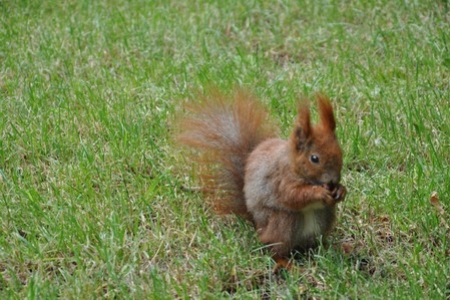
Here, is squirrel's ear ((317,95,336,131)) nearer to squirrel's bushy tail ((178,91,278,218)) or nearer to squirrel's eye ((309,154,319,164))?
squirrel's eye ((309,154,319,164))

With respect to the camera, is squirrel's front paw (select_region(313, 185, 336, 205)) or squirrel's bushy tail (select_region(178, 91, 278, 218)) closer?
squirrel's front paw (select_region(313, 185, 336, 205))

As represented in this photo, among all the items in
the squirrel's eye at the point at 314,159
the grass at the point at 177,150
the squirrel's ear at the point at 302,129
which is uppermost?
the squirrel's ear at the point at 302,129

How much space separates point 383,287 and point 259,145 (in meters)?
0.70

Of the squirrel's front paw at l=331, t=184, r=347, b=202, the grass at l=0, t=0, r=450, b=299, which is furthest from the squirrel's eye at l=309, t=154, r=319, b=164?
the grass at l=0, t=0, r=450, b=299

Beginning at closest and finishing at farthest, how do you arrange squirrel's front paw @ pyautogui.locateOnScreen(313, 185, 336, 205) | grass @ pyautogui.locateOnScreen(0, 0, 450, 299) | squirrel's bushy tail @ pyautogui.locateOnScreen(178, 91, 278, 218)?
squirrel's front paw @ pyautogui.locateOnScreen(313, 185, 336, 205) → grass @ pyautogui.locateOnScreen(0, 0, 450, 299) → squirrel's bushy tail @ pyautogui.locateOnScreen(178, 91, 278, 218)

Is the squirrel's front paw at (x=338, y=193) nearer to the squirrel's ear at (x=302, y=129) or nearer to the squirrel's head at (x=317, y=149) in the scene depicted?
the squirrel's head at (x=317, y=149)

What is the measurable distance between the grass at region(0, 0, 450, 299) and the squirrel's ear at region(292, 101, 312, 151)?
0.39 metres

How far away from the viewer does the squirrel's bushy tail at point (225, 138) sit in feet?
10.4

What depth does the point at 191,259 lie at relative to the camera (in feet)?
9.86

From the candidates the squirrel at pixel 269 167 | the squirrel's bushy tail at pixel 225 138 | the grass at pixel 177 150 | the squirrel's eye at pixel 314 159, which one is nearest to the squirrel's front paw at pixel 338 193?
the squirrel at pixel 269 167

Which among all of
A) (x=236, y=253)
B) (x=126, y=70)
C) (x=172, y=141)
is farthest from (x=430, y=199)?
(x=126, y=70)

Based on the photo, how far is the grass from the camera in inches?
115

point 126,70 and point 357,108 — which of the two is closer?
point 357,108

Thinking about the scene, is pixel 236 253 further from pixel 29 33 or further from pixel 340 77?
pixel 29 33
